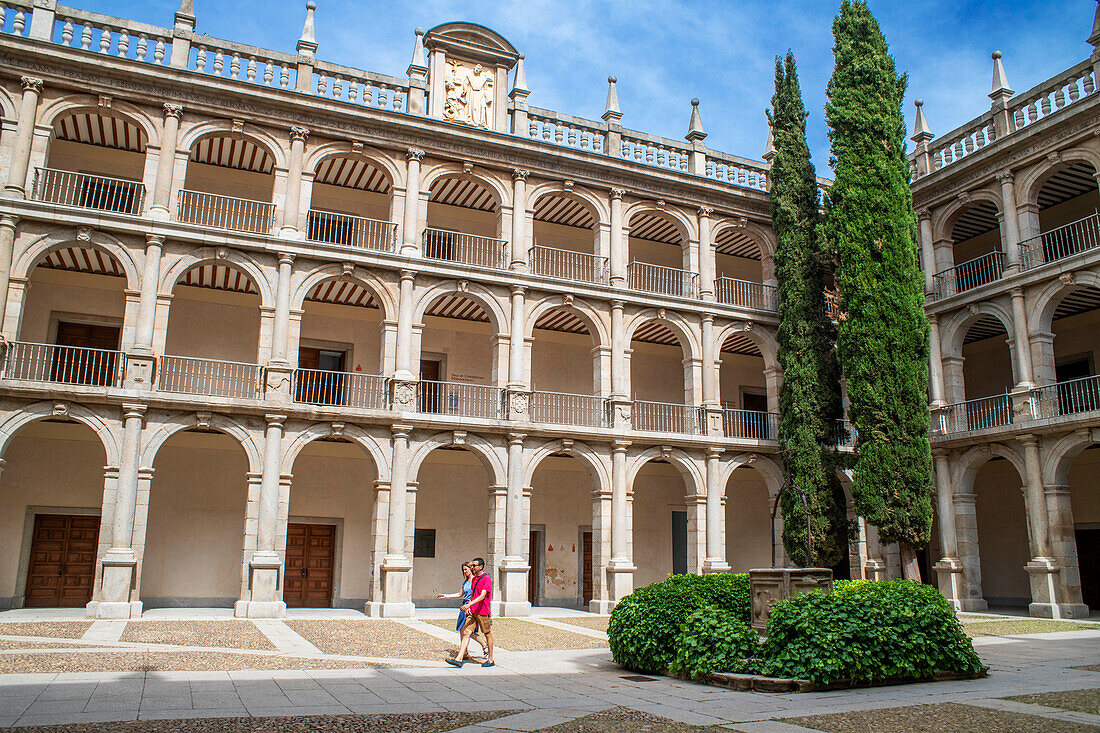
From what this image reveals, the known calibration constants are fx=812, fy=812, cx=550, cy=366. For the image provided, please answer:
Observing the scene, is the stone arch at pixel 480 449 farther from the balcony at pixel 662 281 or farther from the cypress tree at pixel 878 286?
the cypress tree at pixel 878 286

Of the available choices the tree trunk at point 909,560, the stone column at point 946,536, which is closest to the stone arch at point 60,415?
the tree trunk at point 909,560

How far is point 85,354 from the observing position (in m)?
19.2

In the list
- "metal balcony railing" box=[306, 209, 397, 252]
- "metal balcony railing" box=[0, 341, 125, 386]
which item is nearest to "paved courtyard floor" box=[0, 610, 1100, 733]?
"metal balcony railing" box=[0, 341, 125, 386]

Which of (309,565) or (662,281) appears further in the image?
(662,281)

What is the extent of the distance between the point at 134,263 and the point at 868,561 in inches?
808

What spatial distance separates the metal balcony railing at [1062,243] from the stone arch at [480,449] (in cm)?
1452

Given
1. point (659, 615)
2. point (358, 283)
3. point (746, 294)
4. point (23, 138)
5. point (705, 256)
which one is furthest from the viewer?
point (746, 294)

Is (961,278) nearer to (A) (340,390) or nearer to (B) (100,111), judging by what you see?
(A) (340,390)

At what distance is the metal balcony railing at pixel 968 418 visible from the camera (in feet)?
72.7

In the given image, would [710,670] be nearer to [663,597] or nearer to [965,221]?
[663,597]

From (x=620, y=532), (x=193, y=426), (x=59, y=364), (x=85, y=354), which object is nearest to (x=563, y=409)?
(x=620, y=532)

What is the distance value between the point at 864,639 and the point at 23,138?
61.6 feet

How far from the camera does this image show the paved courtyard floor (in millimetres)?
6766

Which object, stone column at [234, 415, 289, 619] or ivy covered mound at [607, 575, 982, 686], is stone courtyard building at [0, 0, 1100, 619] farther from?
ivy covered mound at [607, 575, 982, 686]
